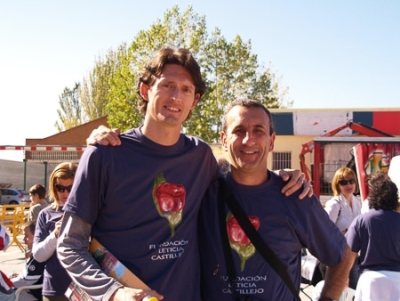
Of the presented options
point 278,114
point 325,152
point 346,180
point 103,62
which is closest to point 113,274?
point 346,180

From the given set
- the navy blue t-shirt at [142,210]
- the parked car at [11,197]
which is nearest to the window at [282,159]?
the parked car at [11,197]

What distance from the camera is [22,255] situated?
1339cm

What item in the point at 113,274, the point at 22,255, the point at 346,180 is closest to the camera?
the point at 113,274

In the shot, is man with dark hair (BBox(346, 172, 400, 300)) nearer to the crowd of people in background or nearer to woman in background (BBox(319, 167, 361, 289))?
woman in background (BBox(319, 167, 361, 289))

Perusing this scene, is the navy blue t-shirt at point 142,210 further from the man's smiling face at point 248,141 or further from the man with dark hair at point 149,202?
the man's smiling face at point 248,141

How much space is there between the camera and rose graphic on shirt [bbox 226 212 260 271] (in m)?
2.80

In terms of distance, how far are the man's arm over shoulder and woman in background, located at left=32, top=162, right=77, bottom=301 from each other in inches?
60.6

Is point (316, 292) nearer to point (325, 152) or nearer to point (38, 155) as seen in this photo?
point (325, 152)

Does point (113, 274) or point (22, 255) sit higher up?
point (113, 274)

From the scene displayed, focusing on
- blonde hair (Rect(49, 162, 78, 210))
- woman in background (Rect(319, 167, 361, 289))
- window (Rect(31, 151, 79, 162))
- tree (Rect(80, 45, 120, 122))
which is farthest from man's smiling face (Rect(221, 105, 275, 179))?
tree (Rect(80, 45, 120, 122))

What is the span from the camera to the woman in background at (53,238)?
406 cm

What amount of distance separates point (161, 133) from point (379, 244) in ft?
10.6

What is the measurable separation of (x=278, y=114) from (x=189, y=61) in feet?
71.6

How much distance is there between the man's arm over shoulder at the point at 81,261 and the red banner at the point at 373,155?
45.9 feet
